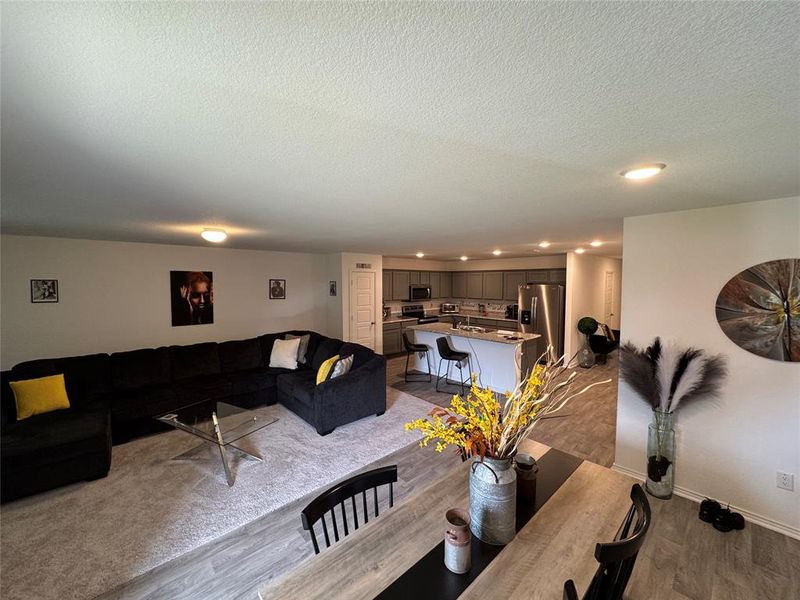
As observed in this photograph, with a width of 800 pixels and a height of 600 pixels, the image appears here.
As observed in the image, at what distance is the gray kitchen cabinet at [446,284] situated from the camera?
8991 mm

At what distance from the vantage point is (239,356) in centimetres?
502

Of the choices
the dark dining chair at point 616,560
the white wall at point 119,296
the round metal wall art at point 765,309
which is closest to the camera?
the dark dining chair at point 616,560

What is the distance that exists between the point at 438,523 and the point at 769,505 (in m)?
2.75

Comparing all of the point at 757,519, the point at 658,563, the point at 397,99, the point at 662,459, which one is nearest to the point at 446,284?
the point at 662,459

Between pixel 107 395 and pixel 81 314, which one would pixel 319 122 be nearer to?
pixel 107 395

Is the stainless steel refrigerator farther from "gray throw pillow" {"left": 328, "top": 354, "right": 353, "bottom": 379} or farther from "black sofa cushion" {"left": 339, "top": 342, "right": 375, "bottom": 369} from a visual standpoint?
"gray throw pillow" {"left": 328, "top": 354, "right": 353, "bottom": 379}

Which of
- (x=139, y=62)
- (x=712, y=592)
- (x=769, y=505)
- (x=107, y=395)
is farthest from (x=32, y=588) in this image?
(x=769, y=505)

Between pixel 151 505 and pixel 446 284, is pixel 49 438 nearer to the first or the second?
pixel 151 505

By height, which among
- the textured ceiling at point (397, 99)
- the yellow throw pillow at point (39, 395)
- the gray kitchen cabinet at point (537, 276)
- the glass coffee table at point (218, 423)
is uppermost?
the textured ceiling at point (397, 99)

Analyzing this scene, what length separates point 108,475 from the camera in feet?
9.85

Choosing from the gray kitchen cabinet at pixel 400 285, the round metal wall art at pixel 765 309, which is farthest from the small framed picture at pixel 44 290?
the round metal wall art at pixel 765 309

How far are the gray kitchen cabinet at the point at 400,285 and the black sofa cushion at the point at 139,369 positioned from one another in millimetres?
4772

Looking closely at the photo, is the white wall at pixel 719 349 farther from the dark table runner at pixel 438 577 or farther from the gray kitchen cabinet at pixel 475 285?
the gray kitchen cabinet at pixel 475 285

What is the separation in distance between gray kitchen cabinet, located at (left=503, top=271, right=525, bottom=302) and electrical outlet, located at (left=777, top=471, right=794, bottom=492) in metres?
5.47
